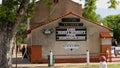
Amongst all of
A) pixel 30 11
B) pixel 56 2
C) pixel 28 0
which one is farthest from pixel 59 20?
pixel 56 2

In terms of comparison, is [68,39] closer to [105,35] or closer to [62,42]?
[62,42]

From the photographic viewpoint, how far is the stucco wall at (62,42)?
39062 mm

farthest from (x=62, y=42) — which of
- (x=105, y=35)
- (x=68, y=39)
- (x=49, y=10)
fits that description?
(x=49, y=10)

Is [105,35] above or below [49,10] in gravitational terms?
below

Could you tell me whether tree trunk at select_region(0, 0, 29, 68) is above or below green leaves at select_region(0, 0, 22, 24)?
below

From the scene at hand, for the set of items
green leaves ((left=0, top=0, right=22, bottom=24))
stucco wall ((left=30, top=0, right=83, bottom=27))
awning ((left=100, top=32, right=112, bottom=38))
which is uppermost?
stucco wall ((left=30, top=0, right=83, bottom=27))

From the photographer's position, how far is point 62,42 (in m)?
39.3

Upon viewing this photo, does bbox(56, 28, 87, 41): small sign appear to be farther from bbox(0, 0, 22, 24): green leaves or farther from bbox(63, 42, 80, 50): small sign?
bbox(0, 0, 22, 24): green leaves

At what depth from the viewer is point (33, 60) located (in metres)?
38.8

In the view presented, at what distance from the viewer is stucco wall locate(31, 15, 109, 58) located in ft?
128

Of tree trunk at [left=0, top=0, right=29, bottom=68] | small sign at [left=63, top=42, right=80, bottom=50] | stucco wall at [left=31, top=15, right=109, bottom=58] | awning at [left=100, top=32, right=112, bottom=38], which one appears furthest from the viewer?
small sign at [left=63, top=42, right=80, bottom=50]

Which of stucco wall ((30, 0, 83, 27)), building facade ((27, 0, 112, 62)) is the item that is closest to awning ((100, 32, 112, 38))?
building facade ((27, 0, 112, 62))

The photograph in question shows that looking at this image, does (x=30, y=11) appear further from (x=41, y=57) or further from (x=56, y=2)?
(x=56, y=2)

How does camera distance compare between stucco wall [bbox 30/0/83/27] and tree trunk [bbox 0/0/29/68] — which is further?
stucco wall [bbox 30/0/83/27]
